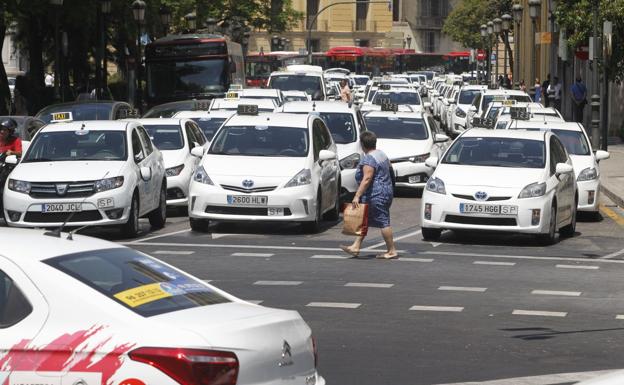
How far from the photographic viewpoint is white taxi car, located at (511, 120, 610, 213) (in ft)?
77.7

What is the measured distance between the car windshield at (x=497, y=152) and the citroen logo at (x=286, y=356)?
45.5 feet

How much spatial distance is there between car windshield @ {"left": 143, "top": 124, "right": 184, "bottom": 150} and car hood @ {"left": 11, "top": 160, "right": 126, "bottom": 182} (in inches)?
177

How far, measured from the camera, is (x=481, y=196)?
64.5 ft

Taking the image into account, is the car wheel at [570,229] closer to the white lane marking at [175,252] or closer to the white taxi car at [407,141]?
the white lane marking at [175,252]

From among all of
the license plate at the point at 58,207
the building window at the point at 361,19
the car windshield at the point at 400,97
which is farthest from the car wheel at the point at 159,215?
the building window at the point at 361,19

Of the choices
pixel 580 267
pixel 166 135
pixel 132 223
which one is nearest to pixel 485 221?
pixel 580 267

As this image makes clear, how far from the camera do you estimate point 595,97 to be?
1391 inches

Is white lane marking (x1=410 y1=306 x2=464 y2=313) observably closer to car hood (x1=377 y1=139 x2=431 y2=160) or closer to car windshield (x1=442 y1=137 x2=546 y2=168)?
car windshield (x1=442 y1=137 x2=546 y2=168)

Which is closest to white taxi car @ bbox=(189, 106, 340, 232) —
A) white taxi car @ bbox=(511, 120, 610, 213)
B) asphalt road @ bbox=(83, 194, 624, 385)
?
asphalt road @ bbox=(83, 194, 624, 385)

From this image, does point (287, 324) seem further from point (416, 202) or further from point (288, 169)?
point (416, 202)

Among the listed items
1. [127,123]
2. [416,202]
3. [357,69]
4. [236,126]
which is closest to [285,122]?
[236,126]

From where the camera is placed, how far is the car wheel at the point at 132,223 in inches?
801

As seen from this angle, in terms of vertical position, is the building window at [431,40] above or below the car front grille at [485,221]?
above

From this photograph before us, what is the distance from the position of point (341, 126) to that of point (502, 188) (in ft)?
26.8
